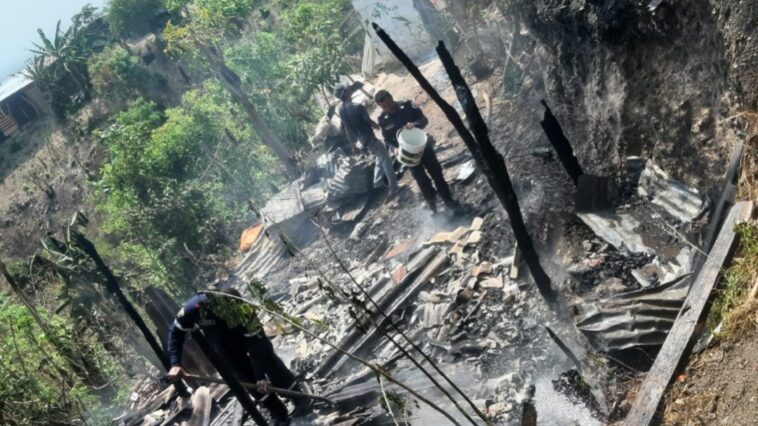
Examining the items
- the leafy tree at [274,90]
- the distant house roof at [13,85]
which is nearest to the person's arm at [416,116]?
the leafy tree at [274,90]

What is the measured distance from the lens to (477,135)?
5352 millimetres

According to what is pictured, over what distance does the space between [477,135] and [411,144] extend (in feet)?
10.6

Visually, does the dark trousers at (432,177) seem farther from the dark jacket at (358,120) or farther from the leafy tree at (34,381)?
the leafy tree at (34,381)

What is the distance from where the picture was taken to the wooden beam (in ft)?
13.8

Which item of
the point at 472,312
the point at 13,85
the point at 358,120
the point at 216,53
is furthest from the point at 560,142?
the point at 13,85

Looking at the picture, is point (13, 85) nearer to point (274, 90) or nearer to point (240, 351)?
point (274, 90)

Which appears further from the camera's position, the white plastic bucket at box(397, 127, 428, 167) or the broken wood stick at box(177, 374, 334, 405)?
the white plastic bucket at box(397, 127, 428, 167)

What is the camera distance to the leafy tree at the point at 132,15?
4006cm

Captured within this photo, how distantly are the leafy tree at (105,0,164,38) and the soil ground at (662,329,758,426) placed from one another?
1671 inches

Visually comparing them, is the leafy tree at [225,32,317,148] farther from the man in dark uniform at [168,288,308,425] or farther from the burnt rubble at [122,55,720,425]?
the man in dark uniform at [168,288,308,425]

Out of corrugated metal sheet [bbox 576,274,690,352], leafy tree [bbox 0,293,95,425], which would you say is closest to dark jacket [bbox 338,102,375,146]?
leafy tree [bbox 0,293,95,425]

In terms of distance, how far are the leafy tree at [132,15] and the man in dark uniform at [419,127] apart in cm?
3597

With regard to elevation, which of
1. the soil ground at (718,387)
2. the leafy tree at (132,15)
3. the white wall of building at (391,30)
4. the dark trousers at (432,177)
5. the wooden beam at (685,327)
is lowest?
the soil ground at (718,387)

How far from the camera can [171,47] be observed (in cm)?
1831
